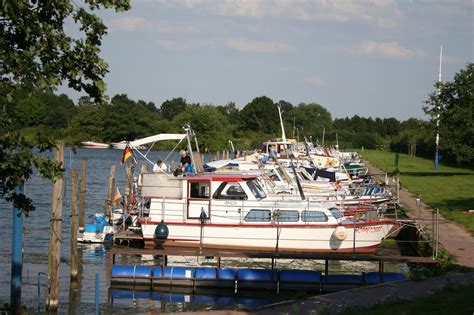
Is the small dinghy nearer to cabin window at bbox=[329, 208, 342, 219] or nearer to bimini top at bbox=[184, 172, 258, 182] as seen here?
bimini top at bbox=[184, 172, 258, 182]

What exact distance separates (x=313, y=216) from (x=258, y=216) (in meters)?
2.13

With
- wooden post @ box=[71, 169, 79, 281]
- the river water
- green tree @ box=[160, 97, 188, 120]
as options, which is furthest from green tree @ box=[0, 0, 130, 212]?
green tree @ box=[160, 97, 188, 120]

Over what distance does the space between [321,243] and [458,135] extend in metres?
31.7

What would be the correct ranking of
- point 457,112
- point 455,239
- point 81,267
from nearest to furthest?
point 81,267 → point 455,239 → point 457,112

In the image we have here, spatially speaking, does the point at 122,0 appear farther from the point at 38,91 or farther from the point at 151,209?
the point at 151,209

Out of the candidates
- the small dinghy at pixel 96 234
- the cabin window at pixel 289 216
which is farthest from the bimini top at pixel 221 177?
the small dinghy at pixel 96 234

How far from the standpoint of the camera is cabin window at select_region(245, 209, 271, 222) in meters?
31.1

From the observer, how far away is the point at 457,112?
193ft

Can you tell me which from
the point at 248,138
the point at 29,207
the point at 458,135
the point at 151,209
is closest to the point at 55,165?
the point at 29,207

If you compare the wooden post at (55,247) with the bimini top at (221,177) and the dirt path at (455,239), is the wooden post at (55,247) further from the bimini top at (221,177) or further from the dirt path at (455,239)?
the dirt path at (455,239)

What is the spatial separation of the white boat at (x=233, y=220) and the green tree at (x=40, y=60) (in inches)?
723

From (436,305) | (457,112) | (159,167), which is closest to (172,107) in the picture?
(457,112)

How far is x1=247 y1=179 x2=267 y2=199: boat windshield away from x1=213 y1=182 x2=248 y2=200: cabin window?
0.45 meters

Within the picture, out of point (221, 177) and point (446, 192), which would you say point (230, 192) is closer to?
point (221, 177)
